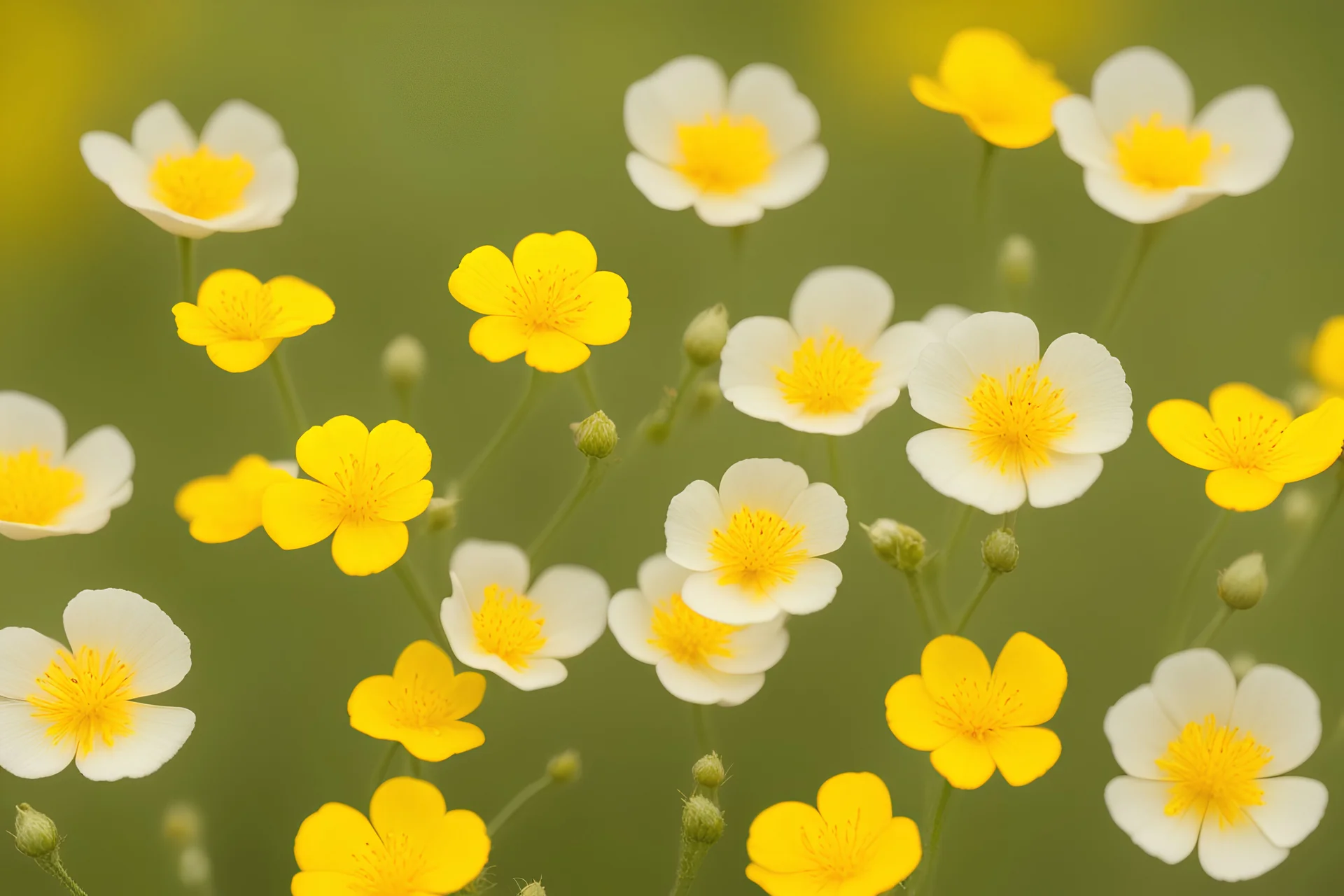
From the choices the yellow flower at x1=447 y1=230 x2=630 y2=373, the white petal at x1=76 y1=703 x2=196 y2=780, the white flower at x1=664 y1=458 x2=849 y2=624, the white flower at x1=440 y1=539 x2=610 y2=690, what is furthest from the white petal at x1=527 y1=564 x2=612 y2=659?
the white petal at x1=76 y1=703 x2=196 y2=780

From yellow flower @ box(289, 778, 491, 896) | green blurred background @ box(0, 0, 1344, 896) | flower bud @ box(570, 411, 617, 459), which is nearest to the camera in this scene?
yellow flower @ box(289, 778, 491, 896)

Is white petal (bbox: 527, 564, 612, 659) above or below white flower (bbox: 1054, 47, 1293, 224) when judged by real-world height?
below

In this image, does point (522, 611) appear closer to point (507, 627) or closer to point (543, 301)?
point (507, 627)

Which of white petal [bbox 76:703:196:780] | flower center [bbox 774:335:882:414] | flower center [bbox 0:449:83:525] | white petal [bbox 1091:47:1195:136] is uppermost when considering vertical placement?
white petal [bbox 1091:47:1195:136]

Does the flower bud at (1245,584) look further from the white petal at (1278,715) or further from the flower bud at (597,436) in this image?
the flower bud at (597,436)

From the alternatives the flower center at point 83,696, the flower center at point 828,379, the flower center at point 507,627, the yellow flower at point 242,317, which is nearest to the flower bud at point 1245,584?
the flower center at point 828,379

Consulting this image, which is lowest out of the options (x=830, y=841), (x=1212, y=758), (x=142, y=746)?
(x=142, y=746)

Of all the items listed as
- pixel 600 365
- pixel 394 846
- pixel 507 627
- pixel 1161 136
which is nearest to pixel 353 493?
pixel 507 627

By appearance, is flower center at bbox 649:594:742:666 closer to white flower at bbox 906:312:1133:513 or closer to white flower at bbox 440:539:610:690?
white flower at bbox 440:539:610:690
